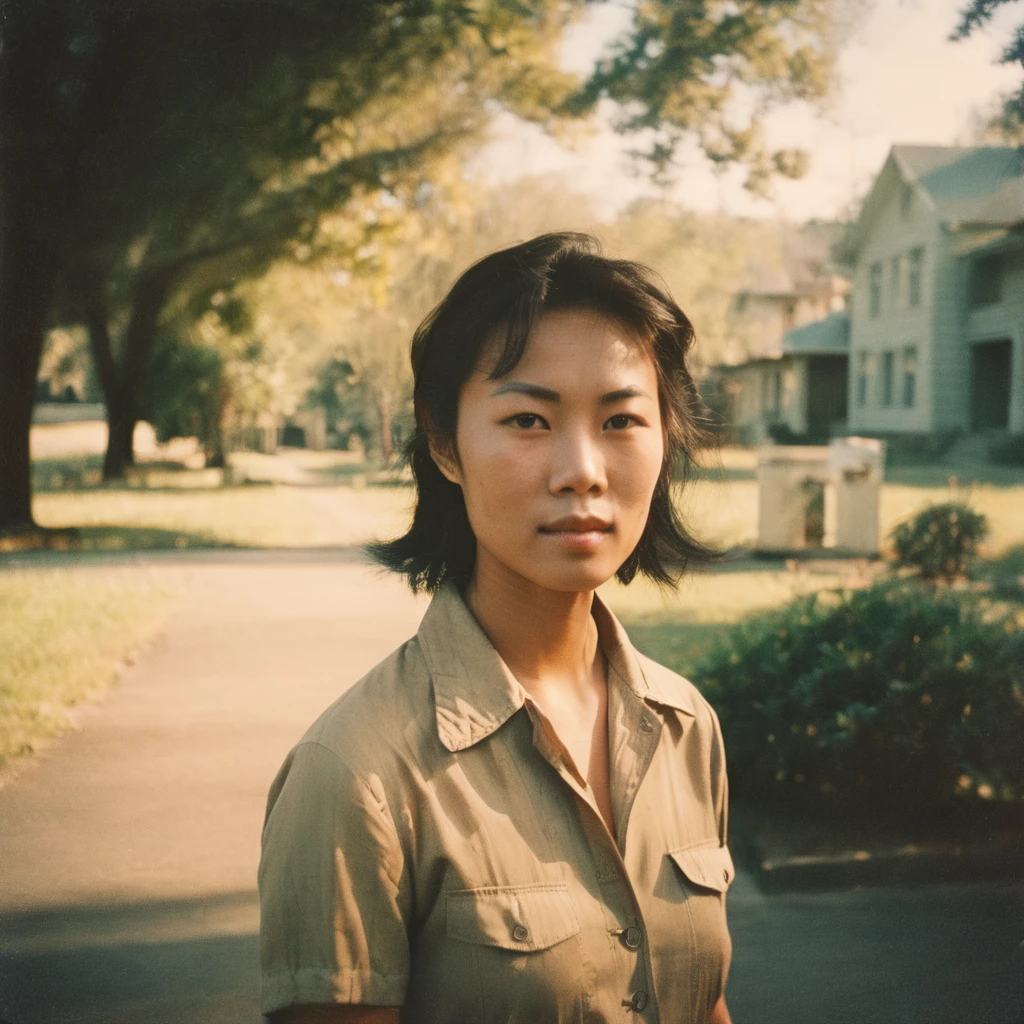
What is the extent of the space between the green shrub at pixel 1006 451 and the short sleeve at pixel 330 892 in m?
3.06

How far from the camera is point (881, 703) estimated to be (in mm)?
3219

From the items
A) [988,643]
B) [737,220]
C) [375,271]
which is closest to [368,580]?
[375,271]

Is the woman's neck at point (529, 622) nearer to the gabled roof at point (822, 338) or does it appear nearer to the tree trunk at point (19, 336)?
the tree trunk at point (19, 336)

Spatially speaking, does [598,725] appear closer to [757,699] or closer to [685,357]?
[685,357]

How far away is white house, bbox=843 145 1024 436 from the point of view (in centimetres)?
343

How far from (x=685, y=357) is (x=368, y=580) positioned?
7.72 feet

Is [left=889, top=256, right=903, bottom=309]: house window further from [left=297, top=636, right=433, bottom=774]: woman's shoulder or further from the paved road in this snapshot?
[left=297, top=636, right=433, bottom=774]: woman's shoulder

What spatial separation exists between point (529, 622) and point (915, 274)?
276 cm

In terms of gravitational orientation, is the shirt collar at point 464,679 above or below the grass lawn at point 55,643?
above

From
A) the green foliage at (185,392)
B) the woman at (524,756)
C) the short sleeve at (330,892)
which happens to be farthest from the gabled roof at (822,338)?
the short sleeve at (330,892)

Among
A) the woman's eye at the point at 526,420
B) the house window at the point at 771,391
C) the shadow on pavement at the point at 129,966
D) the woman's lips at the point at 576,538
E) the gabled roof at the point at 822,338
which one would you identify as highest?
the gabled roof at the point at 822,338

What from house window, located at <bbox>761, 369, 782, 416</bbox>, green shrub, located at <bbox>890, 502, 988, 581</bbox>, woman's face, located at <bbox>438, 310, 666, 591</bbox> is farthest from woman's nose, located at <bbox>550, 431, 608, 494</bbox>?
green shrub, located at <bbox>890, 502, 988, 581</bbox>

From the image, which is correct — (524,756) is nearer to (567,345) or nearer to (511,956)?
(511,956)

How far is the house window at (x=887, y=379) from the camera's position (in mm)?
3600
